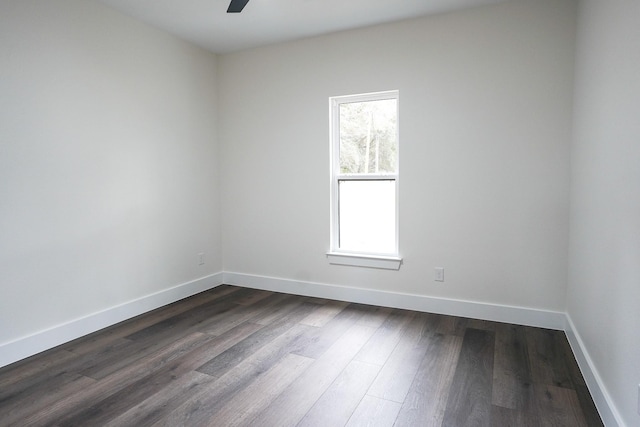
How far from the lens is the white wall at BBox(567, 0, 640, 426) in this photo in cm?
155

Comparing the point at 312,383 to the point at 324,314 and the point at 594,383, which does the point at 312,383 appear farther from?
the point at 594,383

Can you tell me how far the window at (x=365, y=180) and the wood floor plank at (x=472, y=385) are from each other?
1.01 m

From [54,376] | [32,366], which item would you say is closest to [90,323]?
[32,366]

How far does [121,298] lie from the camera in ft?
10.6

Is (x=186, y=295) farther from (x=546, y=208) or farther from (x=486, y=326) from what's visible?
(x=546, y=208)

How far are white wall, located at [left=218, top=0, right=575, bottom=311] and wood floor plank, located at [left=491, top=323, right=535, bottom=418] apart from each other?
36 cm

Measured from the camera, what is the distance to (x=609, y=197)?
1886 millimetres

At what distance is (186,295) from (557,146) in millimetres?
3645

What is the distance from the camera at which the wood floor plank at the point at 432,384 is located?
1886 millimetres

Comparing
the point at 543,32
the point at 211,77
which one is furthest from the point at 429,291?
the point at 211,77

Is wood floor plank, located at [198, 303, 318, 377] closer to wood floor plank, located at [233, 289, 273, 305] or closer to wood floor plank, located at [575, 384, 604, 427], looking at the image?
wood floor plank, located at [233, 289, 273, 305]

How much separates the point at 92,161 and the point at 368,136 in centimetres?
238

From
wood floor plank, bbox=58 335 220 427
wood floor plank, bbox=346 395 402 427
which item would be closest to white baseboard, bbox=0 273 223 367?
wood floor plank, bbox=58 335 220 427

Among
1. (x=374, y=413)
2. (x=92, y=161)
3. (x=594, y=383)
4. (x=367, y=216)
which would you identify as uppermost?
(x=92, y=161)
